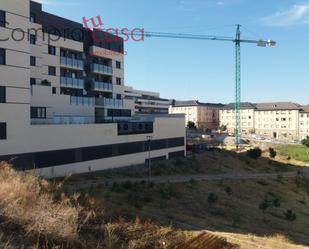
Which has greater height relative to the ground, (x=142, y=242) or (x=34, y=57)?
(x=34, y=57)

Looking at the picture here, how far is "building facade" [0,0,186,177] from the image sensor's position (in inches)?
1091

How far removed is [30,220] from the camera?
8.62 meters

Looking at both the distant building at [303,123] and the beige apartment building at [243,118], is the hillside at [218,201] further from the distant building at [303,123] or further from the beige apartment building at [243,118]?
the beige apartment building at [243,118]

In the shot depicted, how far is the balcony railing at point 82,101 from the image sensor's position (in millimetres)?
42081

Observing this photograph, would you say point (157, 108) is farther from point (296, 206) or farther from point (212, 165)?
point (296, 206)

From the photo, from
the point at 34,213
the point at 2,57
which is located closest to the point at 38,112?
the point at 2,57

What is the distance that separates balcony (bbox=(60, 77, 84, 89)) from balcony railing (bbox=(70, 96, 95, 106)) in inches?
112

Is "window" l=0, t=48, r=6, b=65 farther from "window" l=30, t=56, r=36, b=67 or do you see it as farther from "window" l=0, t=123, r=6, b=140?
"window" l=30, t=56, r=36, b=67

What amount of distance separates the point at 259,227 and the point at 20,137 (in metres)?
18.7

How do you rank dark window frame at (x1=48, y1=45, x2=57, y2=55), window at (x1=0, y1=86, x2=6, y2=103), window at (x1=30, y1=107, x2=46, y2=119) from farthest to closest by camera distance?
dark window frame at (x1=48, y1=45, x2=57, y2=55) → window at (x1=30, y1=107, x2=46, y2=119) → window at (x1=0, y1=86, x2=6, y2=103)

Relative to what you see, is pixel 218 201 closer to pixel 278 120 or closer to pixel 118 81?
pixel 118 81

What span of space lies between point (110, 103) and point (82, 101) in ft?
20.3

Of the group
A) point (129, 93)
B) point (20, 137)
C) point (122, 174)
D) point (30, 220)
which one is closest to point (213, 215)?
point (122, 174)

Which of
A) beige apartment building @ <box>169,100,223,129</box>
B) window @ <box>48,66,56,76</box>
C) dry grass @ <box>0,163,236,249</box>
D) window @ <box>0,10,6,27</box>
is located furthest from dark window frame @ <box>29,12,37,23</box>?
beige apartment building @ <box>169,100,223,129</box>
